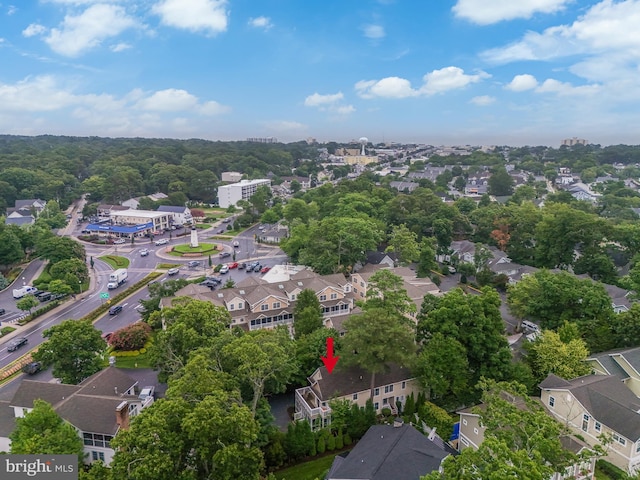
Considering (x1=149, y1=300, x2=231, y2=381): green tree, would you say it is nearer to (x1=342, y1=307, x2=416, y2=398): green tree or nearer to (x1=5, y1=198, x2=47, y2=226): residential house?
(x1=342, y1=307, x2=416, y2=398): green tree

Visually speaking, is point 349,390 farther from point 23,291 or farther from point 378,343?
point 23,291

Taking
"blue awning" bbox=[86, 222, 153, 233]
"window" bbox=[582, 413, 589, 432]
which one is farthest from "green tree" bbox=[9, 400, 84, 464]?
"blue awning" bbox=[86, 222, 153, 233]

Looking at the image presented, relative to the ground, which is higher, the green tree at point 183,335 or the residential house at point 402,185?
the residential house at point 402,185

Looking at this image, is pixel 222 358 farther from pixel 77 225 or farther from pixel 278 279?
pixel 77 225

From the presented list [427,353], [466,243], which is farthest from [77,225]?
[427,353]

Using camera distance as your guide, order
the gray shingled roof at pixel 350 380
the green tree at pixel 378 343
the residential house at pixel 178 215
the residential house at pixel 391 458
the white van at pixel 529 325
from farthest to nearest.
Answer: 1. the residential house at pixel 178 215
2. the white van at pixel 529 325
3. the gray shingled roof at pixel 350 380
4. the green tree at pixel 378 343
5. the residential house at pixel 391 458

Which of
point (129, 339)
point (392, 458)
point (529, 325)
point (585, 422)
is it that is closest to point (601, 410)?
point (585, 422)

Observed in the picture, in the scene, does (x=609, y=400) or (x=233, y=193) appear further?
(x=233, y=193)

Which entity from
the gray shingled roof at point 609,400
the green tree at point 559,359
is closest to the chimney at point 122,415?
the gray shingled roof at point 609,400

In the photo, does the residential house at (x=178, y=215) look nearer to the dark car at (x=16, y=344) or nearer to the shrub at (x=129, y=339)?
the dark car at (x=16, y=344)
